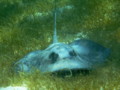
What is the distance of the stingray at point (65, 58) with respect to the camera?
528 centimetres

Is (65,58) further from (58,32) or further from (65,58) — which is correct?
(58,32)

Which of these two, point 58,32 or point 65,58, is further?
point 58,32

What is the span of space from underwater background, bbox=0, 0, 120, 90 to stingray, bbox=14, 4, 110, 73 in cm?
17

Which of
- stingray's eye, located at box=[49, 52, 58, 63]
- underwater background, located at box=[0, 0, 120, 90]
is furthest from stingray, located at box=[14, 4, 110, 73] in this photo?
underwater background, located at box=[0, 0, 120, 90]

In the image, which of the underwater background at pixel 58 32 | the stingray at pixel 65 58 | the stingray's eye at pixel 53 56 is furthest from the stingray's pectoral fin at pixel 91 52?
the stingray's eye at pixel 53 56

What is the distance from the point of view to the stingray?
5.28 meters

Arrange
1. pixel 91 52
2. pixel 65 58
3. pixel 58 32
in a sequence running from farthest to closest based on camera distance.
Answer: pixel 58 32 < pixel 91 52 < pixel 65 58

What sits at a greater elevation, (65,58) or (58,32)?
(58,32)

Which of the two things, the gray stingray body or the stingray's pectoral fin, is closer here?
the gray stingray body

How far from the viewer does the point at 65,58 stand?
5.35 m

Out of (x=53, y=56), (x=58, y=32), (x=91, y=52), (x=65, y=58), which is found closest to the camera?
(x=65, y=58)

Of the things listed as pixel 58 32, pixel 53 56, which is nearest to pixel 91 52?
pixel 53 56

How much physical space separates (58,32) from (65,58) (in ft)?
9.80

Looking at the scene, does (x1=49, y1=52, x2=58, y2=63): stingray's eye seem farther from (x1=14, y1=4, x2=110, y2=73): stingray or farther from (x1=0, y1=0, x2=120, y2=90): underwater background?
(x1=0, y1=0, x2=120, y2=90): underwater background
